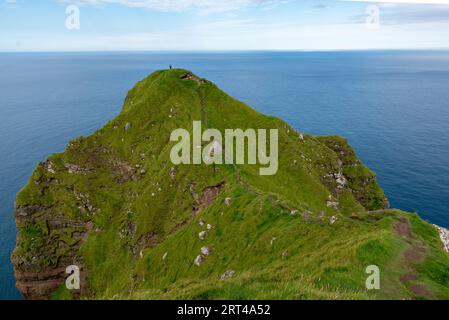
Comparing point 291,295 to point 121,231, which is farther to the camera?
point 121,231

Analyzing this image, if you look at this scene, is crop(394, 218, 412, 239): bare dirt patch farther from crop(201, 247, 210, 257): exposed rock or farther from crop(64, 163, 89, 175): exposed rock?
crop(64, 163, 89, 175): exposed rock

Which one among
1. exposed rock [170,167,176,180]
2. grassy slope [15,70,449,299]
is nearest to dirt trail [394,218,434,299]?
grassy slope [15,70,449,299]

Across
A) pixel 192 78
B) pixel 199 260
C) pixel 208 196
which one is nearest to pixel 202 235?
pixel 199 260

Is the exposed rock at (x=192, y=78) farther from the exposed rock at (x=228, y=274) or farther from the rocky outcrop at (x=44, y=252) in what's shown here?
the exposed rock at (x=228, y=274)

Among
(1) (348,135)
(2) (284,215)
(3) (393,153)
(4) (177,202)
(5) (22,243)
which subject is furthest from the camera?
(1) (348,135)

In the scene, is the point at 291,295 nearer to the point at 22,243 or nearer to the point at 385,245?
the point at 385,245
